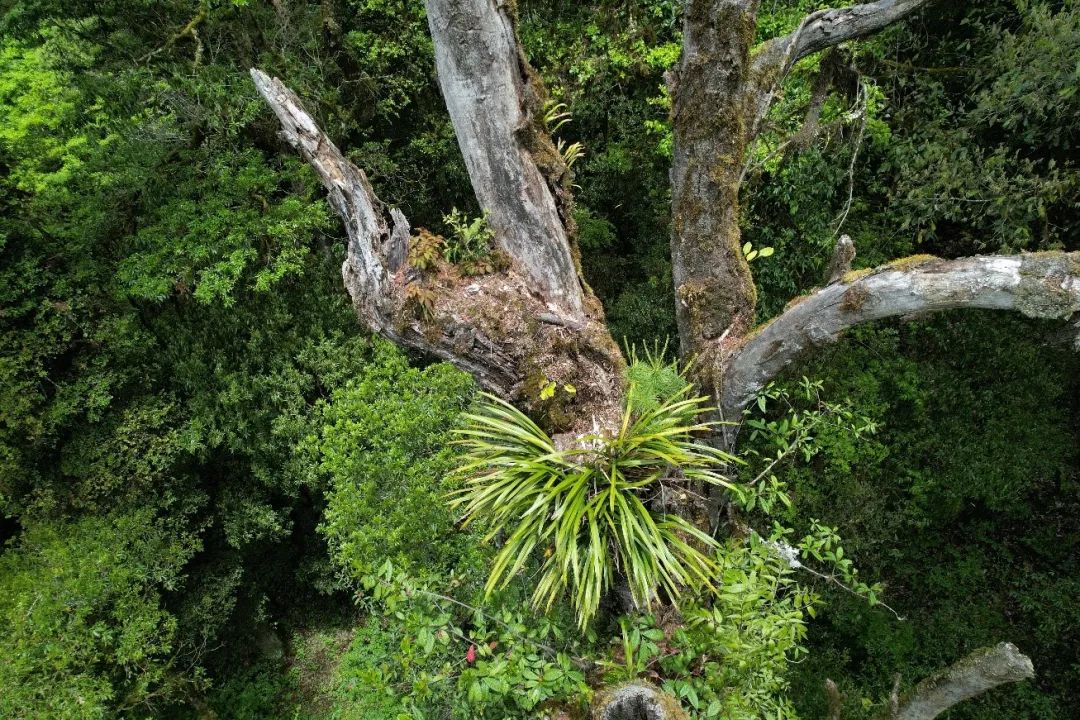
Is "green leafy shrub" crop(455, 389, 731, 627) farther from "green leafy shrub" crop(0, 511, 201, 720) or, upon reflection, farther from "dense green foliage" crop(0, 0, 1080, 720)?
"green leafy shrub" crop(0, 511, 201, 720)

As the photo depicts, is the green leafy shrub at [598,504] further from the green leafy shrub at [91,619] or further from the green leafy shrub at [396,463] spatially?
the green leafy shrub at [91,619]

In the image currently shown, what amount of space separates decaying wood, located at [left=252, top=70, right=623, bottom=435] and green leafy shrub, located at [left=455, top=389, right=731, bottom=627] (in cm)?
19

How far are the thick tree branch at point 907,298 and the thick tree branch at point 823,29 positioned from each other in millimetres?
1196

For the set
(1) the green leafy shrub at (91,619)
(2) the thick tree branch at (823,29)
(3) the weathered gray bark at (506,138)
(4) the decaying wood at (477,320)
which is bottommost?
(1) the green leafy shrub at (91,619)

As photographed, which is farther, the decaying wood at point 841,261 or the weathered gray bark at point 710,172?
the weathered gray bark at point 710,172

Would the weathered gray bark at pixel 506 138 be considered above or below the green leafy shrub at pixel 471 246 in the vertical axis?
above

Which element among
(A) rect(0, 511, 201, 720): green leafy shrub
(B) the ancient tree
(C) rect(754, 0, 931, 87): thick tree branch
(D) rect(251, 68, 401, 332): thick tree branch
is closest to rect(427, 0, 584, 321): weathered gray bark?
(B) the ancient tree

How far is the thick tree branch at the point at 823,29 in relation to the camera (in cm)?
266

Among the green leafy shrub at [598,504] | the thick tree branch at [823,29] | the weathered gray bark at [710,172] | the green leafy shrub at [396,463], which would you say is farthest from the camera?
the green leafy shrub at [396,463]

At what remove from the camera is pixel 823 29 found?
271cm

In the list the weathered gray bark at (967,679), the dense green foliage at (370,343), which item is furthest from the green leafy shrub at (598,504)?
the dense green foliage at (370,343)

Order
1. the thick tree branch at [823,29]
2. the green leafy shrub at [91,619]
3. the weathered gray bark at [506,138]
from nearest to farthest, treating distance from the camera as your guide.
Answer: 1. the weathered gray bark at [506,138]
2. the thick tree branch at [823,29]
3. the green leafy shrub at [91,619]

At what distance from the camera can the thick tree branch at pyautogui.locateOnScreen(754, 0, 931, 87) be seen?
2.66 m

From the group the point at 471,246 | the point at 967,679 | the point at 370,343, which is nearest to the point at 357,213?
the point at 471,246
